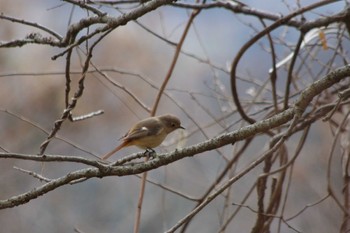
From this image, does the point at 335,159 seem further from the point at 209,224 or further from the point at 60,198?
the point at 60,198

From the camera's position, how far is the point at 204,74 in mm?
5000

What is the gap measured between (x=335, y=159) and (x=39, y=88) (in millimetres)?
2456

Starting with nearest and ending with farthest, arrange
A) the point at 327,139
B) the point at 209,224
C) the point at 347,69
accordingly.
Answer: the point at 347,69
the point at 327,139
the point at 209,224

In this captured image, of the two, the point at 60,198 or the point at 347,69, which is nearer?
the point at 347,69

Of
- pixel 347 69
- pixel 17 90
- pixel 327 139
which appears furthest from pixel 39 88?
pixel 347 69

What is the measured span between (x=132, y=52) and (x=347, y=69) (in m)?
4.07

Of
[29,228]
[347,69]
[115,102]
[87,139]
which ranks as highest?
[115,102]

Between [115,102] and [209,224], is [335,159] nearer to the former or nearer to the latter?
[209,224]

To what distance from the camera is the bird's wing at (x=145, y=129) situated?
207cm

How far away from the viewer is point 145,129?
212cm

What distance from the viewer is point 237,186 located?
4.57 m

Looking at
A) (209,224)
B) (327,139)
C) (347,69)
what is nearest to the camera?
(347,69)

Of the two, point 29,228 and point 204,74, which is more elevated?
point 204,74

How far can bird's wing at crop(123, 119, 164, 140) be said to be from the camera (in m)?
2.07
